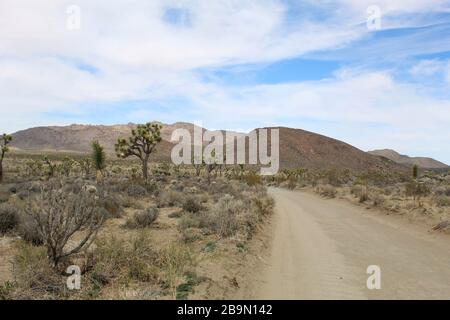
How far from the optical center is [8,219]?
44.5 feet

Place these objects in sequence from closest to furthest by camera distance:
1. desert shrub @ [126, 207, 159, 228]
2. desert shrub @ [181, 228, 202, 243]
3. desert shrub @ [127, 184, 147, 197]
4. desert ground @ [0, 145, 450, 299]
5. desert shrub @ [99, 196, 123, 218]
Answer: desert ground @ [0, 145, 450, 299] < desert shrub @ [181, 228, 202, 243] < desert shrub @ [126, 207, 159, 228] < desert shrub @ [99, 196, 123, 218] < desert shrub @ [127, 184, 147, 197]

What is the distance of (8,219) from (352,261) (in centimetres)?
1015

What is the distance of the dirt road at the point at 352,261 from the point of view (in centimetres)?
774

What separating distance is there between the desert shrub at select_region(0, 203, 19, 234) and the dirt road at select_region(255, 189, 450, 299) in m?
8.01

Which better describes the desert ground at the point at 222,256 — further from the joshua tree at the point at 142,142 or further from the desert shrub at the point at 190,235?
the joshua tree at the point at 142,142

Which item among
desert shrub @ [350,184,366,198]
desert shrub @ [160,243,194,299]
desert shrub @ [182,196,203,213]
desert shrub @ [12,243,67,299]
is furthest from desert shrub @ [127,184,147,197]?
desert shrub @ [12,243,67,299]

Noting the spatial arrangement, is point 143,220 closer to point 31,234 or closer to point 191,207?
point 191,207

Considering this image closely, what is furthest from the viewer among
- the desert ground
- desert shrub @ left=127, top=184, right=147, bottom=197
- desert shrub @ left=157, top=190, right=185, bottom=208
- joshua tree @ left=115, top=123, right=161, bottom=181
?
joshua tree @ left=115, top=123, right=161, bottom=181

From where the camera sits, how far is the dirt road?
25.4ft

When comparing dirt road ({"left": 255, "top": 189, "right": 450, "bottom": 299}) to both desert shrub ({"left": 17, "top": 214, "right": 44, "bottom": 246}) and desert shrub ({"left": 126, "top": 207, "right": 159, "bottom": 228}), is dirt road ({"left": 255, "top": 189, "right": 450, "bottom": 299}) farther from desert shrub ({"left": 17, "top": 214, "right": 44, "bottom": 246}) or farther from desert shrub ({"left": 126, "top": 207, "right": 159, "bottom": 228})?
desert shrub ({"left": 17, "top": 214, "right": 44, "bottom": 246})

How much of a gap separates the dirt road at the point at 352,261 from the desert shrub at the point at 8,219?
8010mm

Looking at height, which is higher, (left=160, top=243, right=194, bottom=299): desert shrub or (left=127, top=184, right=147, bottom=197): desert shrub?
(left=127, top=184, right=147, bottom=197): desert shrub

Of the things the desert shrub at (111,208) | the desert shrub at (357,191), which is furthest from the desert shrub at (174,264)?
the desert shrub at (357,191)
